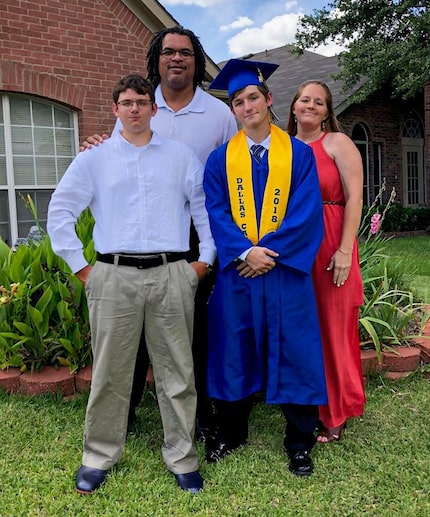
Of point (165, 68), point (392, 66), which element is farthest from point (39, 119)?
point (392, 66)

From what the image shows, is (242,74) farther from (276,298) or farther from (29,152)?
(29,152)

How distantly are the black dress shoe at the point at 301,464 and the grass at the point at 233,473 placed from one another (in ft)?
0.13

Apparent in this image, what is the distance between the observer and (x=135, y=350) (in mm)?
2758

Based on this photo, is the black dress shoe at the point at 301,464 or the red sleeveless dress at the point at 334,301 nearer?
the black dress shoe at the point at 301,464

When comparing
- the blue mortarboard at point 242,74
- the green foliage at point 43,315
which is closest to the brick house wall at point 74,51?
the green foliage at point 43,315

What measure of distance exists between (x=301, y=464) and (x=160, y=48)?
2.36 m

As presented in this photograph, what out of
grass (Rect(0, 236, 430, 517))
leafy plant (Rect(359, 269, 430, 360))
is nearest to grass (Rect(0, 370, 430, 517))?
grass (Rect(0, 236, 430, 517))

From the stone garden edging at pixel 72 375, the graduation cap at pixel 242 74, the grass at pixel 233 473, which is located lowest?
the grass at pixel 233 473

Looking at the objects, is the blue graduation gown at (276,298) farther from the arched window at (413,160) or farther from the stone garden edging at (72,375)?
the arched window at (413,160)

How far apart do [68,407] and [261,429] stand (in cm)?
123

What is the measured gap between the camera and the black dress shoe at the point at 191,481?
2.74m

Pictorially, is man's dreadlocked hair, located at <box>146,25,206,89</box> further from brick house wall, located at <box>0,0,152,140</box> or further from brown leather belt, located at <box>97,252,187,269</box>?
brick house wall, located at <box>0,0,152,140</box>

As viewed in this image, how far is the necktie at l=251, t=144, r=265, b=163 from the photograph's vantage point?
2.84 metres

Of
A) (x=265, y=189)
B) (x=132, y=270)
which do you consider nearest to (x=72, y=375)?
(x=132, y=270)
